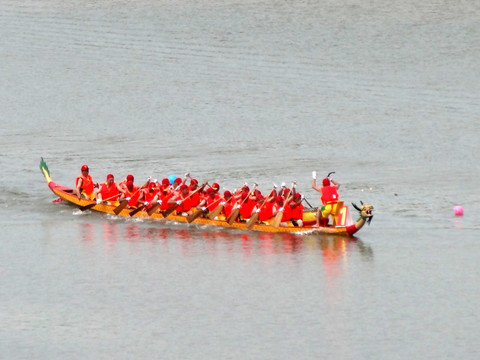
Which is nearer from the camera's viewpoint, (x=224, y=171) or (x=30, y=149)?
(x=224, y=171)

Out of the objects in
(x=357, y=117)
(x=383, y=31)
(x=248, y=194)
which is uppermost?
(x=383, y=31)

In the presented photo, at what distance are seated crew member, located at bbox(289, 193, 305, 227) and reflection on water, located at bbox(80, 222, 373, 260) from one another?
59 centimetres

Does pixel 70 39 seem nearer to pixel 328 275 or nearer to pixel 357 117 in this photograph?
pixel 357 117

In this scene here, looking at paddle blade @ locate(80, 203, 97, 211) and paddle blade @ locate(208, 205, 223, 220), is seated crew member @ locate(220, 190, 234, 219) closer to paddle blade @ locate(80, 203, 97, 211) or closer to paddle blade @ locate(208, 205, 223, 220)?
paddle blade @ locate(208, 205, 223, 220)

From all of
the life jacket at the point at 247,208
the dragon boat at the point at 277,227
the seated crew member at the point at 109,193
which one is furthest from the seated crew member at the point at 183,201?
the seated crew member at the point at 109,193

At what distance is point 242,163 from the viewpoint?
Answer: 5622cm

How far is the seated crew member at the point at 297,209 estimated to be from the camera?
42312 millimetres

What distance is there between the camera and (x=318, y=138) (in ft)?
203

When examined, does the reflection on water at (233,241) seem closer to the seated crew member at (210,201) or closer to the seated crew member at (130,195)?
the seated crew member at (210,201)

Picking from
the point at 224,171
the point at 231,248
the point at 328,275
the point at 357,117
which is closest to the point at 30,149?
the point at 224,171

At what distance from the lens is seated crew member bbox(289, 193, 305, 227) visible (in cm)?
4231

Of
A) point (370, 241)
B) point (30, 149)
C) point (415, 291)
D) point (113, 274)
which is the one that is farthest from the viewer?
point (30, 149)

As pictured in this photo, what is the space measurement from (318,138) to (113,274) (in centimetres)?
2520

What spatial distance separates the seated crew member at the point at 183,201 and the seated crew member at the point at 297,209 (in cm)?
445
